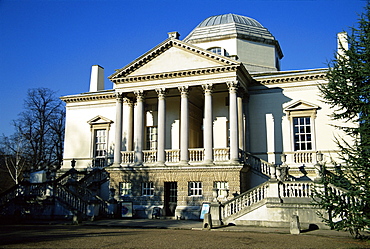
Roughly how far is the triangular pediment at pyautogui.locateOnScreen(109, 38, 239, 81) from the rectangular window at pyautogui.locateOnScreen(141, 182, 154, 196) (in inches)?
292

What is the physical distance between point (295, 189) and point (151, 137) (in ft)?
44.4

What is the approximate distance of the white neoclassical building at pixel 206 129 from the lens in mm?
24828

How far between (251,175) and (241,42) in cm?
1339

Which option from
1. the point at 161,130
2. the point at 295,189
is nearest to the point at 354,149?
the point at 295,189

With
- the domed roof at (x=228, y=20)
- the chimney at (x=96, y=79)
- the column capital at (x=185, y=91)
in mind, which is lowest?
the column capital at (x=185, y=91)

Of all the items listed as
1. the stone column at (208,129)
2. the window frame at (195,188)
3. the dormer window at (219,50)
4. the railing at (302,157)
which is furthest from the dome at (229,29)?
the window frame at (195,188)

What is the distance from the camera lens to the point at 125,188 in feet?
87.9

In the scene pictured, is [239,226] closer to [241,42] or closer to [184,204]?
[184,204]

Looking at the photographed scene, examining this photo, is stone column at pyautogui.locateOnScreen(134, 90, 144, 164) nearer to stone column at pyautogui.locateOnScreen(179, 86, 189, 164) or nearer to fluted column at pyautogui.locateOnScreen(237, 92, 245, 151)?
stone column at pyautogui.locateOnScreen(179, 86, 189, 164)

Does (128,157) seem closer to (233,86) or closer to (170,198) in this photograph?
(170,198)

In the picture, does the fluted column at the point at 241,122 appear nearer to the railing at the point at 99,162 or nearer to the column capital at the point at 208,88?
the column capital at the point at 208,88

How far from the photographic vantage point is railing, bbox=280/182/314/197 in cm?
1925

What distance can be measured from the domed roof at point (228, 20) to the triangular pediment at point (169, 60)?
1102cm

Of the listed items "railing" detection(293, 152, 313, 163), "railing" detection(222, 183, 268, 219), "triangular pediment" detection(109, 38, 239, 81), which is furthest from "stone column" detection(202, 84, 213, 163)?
"railing" detection(293, 152, 313, 163)
